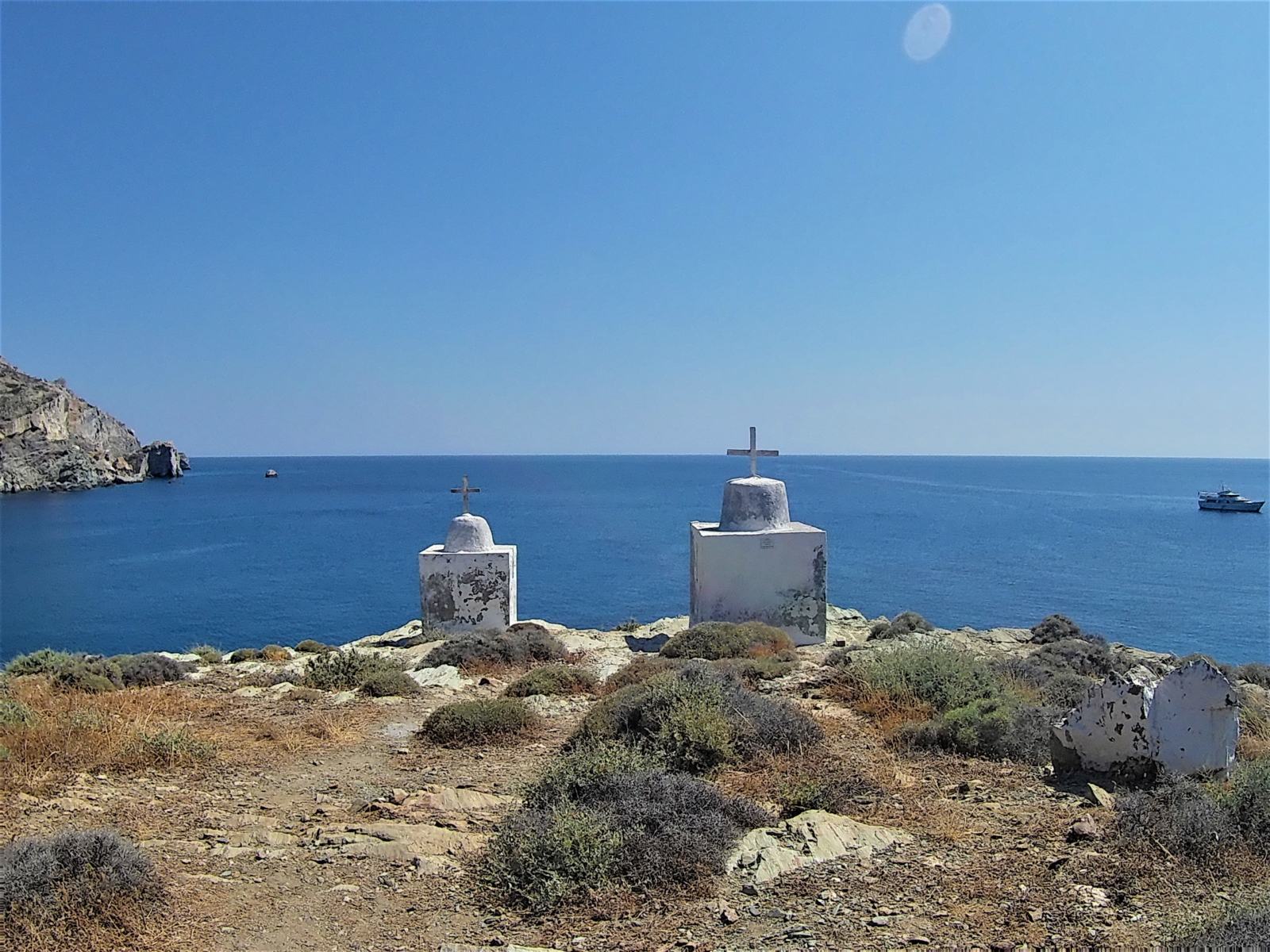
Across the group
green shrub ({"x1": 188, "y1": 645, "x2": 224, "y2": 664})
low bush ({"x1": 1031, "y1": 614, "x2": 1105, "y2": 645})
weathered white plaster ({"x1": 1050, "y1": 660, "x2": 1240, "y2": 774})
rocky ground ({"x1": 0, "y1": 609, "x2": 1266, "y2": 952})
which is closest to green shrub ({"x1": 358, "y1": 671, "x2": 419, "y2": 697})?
rocky ground ({"x1": 0, "y1": 609, "x2": 1266, "y2": 952})

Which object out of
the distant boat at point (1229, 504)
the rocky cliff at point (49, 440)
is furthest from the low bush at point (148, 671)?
the distant boat at point (1229, 504)

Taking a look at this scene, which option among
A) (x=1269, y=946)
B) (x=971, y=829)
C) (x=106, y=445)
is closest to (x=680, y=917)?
(x=971, y=829)

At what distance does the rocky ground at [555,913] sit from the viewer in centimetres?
414

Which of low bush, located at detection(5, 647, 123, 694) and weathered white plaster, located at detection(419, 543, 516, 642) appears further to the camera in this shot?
weathered white plaster, located at detection(419, 543, 516, 642)

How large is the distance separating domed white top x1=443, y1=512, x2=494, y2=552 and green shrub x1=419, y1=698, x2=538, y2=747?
783 centimetres

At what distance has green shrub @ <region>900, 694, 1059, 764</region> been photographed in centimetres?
670

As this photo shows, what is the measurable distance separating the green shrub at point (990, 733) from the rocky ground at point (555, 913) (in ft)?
0.72

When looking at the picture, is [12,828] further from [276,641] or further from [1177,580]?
[1177,580]

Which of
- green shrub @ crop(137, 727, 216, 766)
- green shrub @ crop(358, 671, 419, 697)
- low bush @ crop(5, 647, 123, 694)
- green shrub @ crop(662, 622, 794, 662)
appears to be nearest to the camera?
green shrub @ crop(137, 727, 216, 766)

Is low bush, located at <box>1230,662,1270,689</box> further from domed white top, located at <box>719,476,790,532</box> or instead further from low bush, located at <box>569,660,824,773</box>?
low bush, located at <box>569,660,824,773</box>

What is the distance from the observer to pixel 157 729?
763cm

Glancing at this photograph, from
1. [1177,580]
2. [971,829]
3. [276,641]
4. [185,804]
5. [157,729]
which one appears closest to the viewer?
[971,829]

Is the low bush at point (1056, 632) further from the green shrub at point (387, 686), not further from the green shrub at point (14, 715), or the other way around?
the green shrub at point (14, 715)

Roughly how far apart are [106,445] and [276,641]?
10130 cm
